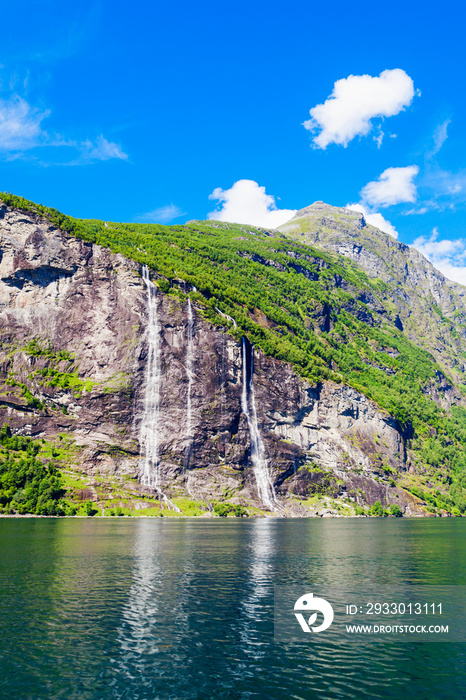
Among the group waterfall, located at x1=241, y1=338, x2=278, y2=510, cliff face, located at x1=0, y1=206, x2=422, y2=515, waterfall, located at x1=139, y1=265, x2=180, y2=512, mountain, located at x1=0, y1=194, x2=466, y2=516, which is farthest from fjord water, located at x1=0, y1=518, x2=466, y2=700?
waterfall, located at x1=241, y1=338, x2=278, y2=510

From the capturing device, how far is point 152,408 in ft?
465

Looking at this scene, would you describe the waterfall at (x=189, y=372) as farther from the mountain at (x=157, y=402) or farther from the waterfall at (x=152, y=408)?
the waterfall at (x=152, y=408)

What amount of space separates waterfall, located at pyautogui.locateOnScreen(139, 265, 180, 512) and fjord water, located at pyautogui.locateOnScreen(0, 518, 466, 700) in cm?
7578

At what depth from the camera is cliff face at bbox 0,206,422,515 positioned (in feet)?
439

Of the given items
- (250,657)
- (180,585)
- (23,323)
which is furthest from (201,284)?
(250,657)

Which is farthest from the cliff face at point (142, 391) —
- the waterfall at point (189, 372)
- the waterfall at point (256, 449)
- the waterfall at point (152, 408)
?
the waterfall at point (256, 449)

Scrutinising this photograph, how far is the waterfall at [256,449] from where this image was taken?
142 metres

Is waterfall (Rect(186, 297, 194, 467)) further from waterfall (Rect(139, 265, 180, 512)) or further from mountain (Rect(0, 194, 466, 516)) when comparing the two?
waterfall (Rect(139, 265, 180, 512))

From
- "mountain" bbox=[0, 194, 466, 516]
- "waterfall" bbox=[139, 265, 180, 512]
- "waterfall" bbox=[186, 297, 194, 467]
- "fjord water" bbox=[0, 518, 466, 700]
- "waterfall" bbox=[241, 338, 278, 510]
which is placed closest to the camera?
"fjord water" bbox=[0, 518, 466, 700]

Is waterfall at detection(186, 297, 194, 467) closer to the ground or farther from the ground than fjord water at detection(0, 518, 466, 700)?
farther from the ground

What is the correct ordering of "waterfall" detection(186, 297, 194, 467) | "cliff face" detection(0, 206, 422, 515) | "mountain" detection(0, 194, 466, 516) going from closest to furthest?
"mountain" detection(0, 194, 466, 516) < "cliff face" detection(0, 206, 422, 515) < "waterfall" detection(186, 297, 194, 467)

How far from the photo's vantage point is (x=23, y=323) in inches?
5748

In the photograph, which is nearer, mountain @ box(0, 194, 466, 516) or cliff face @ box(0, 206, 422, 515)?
mountain @ box(0, 194, 466, 516)

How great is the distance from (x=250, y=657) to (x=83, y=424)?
11773cm
